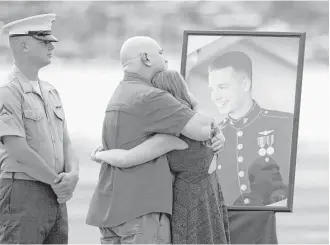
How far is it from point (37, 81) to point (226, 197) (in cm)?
109

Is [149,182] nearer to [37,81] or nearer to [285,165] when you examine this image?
[37,81]

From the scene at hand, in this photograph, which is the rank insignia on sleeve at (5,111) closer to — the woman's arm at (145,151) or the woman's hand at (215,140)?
the woman's arm at (145,151)

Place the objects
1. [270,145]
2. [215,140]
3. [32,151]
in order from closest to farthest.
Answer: [215,140]
[32,151]
[270,145]

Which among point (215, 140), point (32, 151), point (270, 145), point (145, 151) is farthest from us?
point (270, 145)

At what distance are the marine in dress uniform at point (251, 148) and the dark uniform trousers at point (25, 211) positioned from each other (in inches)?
37.8

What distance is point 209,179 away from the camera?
2.78 metres

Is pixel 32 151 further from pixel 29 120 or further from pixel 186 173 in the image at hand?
pixel 186 173

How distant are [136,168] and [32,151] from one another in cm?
46

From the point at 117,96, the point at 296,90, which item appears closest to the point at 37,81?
the point at 117,96

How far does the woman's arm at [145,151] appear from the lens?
267 centimetres

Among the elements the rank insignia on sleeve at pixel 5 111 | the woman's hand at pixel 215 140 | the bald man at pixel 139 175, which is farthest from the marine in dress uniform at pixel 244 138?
the rank insignia on sleeve at pixel 5 111

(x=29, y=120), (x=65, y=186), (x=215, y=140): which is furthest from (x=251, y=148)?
(x=29, y=120)

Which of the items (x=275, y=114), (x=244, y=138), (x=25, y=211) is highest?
(x=275, y=114)

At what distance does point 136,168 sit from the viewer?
2.70 m
